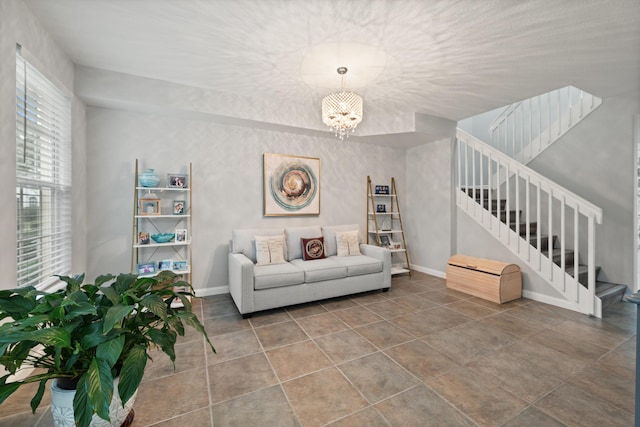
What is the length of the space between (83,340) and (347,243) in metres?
3.27

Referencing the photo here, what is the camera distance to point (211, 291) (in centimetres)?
388

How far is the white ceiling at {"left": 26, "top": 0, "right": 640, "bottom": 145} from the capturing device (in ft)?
6.71

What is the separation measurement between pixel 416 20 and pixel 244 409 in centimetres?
294

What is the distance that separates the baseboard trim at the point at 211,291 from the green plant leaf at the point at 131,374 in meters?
2.67

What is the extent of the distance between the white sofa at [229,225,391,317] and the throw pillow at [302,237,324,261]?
87 millimetres

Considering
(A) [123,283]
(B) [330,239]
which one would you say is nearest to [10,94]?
(A) [123,283]

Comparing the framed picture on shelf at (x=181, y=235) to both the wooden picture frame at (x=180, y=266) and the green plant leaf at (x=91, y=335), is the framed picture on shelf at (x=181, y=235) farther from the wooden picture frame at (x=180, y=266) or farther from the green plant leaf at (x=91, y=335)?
the green plant leaf at (x=91, y=335)

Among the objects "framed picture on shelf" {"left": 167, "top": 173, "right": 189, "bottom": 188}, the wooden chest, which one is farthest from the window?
the wooden chest

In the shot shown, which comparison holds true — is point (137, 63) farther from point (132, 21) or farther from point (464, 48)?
point (464, 48)

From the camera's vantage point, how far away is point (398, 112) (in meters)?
4.23

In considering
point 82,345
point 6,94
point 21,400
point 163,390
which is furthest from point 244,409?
point 6,94

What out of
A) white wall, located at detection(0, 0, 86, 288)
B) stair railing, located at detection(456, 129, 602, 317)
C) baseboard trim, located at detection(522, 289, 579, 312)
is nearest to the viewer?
white wall, located at detection(0, 0, 86, 288)

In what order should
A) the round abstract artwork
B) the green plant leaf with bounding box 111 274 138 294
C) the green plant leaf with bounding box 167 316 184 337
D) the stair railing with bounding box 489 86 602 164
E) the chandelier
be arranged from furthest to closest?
the round abstract artwork → the stair railing with bounding box 489 86 602 164 → the chandelier → the green plant leaf with bounding box 111 274 138 294 → the green plant leaf with bounding box 167 316 184 337

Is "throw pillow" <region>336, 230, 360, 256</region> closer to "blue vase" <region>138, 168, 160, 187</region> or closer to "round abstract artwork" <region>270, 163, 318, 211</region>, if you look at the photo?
"round abstract artwork" <region>270, 163, 318, 211</region>
